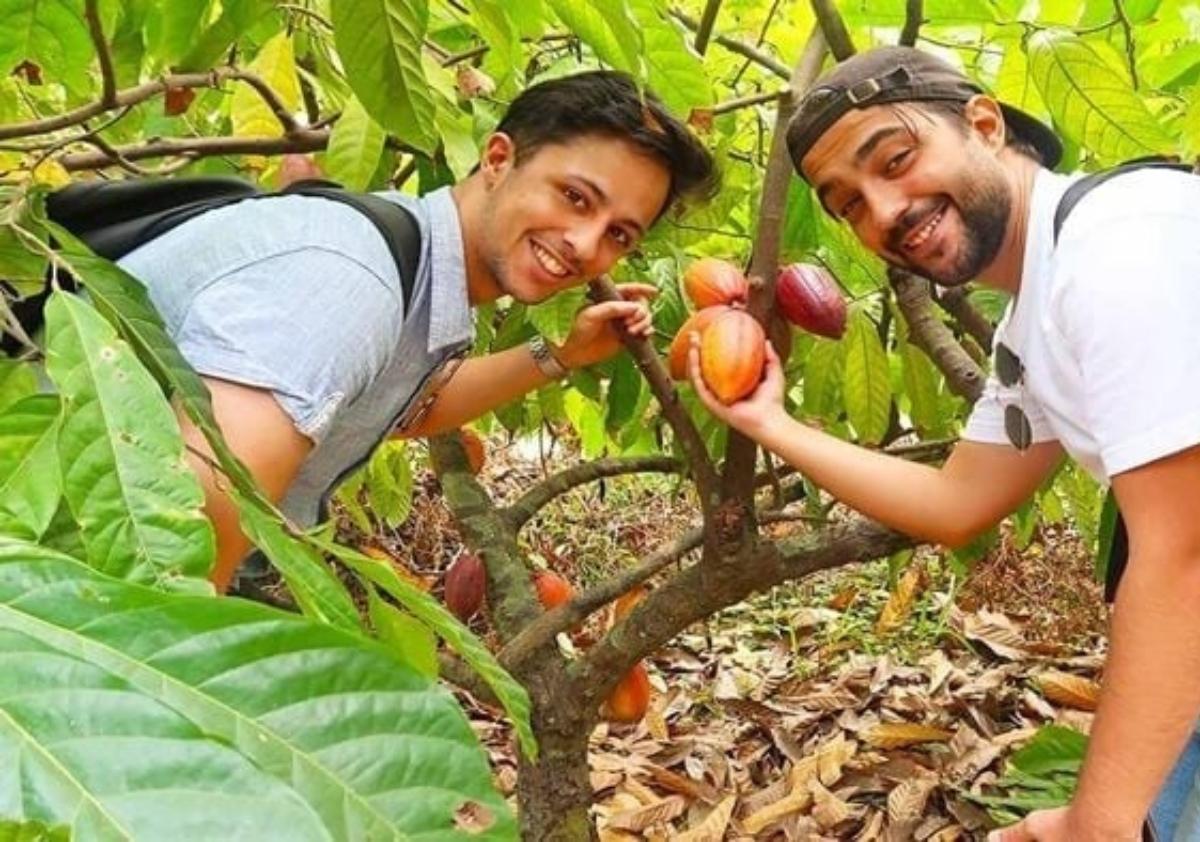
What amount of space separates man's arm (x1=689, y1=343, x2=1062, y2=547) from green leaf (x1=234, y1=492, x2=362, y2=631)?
108 centimetres

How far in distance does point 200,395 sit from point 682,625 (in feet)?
Answer: 4.37

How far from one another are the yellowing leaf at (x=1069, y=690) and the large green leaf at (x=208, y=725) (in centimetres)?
296

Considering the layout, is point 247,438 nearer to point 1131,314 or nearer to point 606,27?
point 606,27

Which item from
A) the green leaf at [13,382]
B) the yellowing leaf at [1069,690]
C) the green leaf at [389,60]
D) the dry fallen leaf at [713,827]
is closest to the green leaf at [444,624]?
the green leaf at [13,382]

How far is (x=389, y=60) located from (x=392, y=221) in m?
0.37

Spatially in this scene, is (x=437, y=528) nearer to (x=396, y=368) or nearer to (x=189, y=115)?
(x=189, y=115)

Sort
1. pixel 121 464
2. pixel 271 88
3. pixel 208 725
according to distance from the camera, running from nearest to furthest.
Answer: pixel 208 725
pixel 121 464
pixel 271 88

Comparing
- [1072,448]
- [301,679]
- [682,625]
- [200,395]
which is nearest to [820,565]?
[682,625]

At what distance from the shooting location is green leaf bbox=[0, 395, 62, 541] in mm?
572

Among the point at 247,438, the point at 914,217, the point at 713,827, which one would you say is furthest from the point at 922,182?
the point at 713,827

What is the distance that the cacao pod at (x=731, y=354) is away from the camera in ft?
5.13

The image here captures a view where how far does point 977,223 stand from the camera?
1.50 metres

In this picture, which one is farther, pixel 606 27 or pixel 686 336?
pixel 686 336

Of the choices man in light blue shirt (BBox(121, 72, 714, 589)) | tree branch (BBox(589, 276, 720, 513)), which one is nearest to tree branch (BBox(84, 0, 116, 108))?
man in light blue shirt (BBox(121, 72, 714, 589))
